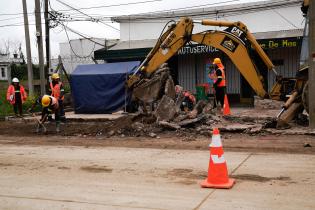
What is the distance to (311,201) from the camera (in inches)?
236

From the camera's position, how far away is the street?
624 centimetres

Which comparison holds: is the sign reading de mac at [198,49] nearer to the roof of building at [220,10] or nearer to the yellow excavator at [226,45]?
the roof of building at [220,10]

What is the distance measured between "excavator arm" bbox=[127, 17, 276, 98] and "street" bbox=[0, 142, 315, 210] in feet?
17.4

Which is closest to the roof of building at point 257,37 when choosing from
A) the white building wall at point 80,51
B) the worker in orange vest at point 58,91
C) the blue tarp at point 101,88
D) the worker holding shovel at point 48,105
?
the blue tarp at point 101,88

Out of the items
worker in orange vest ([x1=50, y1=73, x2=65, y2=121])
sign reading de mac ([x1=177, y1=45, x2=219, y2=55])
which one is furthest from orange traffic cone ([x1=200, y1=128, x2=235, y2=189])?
sign reading de mac ([x1=177, y1=45, x2=219, y2=55])

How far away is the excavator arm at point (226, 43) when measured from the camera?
584 inches

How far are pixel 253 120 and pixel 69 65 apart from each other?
2557cm

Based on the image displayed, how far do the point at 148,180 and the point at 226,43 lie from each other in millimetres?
8447

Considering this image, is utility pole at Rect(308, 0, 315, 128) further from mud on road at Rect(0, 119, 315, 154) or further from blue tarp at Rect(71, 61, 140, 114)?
blue tarp at Rect(71, 61, 140, 114)

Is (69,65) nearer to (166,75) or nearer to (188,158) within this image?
(166,75)

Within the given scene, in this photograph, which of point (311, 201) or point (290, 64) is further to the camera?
point (290, 64)

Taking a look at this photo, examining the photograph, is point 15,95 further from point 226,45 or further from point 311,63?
point 311,63

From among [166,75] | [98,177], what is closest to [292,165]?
[98,177]

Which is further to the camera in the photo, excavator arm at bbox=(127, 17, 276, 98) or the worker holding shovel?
excavator arm at bbox=(127, 17, 276, 98)
